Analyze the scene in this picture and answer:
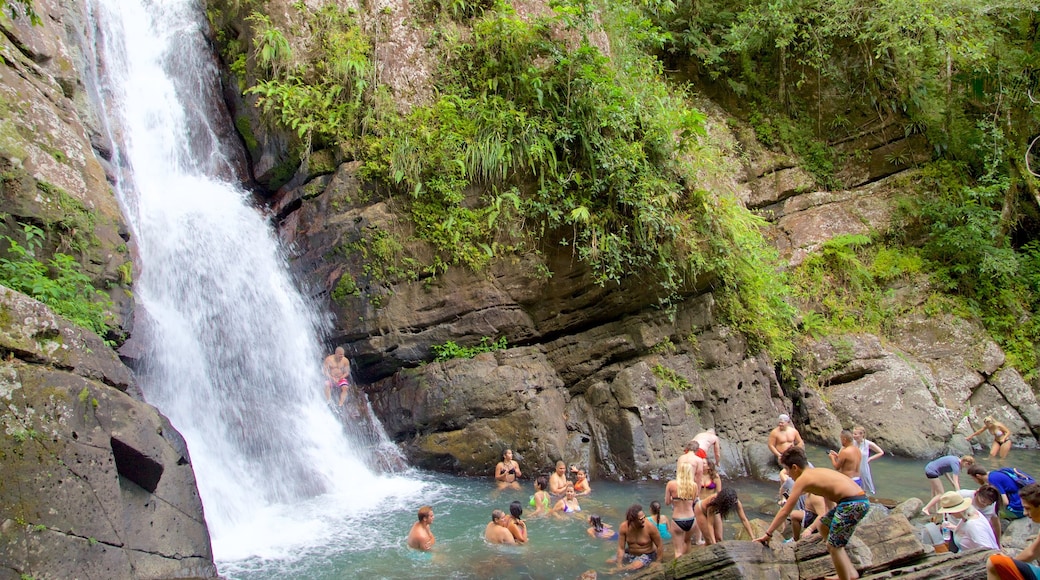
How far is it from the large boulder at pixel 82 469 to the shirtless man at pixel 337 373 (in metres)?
4.62

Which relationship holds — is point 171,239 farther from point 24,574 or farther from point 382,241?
point 24,574

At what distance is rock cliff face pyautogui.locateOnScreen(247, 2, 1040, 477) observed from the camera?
11.1 metres

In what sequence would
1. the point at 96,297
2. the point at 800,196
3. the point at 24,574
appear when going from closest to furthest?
the point at 24,574 → the point at 96,297 → the point at 800,196

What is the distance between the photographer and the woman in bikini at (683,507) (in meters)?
7.38

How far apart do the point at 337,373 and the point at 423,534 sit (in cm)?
414

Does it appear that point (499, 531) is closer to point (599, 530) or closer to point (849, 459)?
point (599, 530)

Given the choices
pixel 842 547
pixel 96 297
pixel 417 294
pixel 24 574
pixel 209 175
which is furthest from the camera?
pixel 209 175

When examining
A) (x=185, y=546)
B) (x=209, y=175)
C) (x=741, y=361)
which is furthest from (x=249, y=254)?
(x=741, y=361)

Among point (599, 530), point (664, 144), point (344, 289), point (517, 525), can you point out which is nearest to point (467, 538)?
point (517, 525)

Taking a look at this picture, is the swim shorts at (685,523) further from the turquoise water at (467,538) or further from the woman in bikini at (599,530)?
the woman in bikini at (599,530)

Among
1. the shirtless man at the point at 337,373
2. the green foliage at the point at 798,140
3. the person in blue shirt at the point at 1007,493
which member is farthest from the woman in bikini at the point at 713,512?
the green foliage at the point at 798,140

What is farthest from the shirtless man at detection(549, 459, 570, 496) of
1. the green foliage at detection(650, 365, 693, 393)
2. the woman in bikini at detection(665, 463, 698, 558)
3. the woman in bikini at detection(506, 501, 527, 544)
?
the green foliage at detection(650, 365, 693, 393)

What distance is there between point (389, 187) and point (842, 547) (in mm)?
8924

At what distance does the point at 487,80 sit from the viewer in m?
12.7
